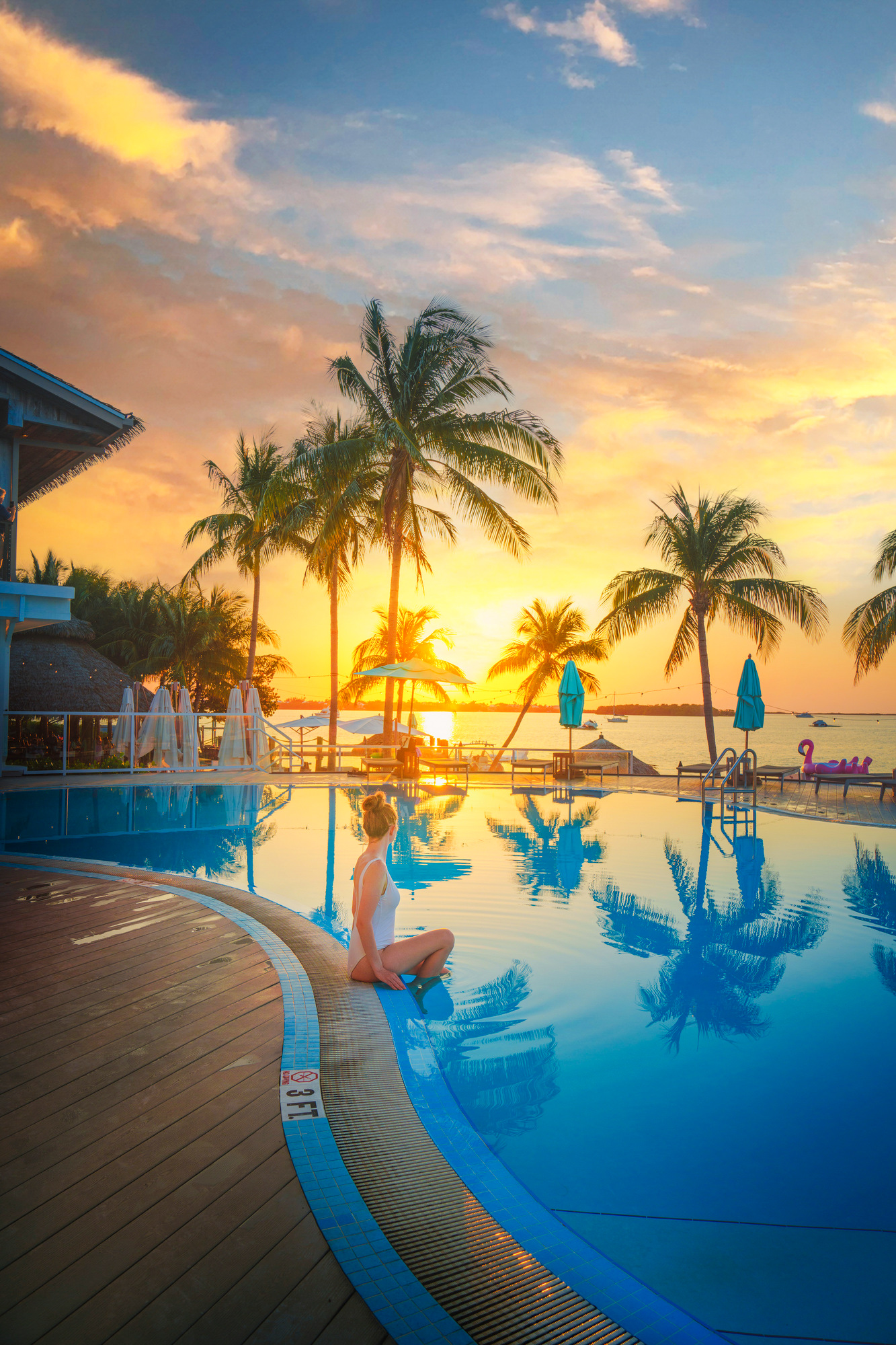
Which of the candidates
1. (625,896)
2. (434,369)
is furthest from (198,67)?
(625,896)

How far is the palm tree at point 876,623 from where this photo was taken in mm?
18500

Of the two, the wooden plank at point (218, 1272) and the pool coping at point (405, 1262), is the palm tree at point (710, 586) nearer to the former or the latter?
the pool coping at point (405, 1262)

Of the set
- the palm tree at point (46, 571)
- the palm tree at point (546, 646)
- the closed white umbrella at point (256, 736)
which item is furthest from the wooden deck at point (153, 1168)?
the palm tree at point (46, 571)

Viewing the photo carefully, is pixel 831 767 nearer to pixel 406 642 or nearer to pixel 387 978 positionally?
pixel 387 978

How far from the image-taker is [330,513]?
18438 millimetres

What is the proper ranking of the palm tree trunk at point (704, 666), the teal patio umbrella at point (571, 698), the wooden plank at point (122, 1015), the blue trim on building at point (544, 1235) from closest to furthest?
the blue trim on building at point (544, 1235) → the wooden plank at point (122, 1015) → the teal patio umbrella at point (571, 698) → the palm tree trunk at point (704, 666)

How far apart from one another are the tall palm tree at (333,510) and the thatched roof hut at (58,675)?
7.20 m

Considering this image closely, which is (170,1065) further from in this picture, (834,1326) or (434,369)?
(434,369)

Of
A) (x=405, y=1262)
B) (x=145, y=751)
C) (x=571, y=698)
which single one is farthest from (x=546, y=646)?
(x=405, y=1262)

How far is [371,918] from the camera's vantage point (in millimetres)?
4312

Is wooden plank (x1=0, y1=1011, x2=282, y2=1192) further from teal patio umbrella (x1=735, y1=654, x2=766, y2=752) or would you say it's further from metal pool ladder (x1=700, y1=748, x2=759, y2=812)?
teal patio umbrella (x1=735, y1=654, x2=766, y2=752)

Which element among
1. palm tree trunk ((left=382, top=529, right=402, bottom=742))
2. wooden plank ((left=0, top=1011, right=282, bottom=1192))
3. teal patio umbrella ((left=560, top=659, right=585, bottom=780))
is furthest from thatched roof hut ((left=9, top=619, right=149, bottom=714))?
wooden plank ((left=0, top=1011, right=282, bottom=1192))

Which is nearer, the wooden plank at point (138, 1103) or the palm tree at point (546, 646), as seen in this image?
the wooden plank at point (138, 1103)

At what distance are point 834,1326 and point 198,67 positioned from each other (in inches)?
690
